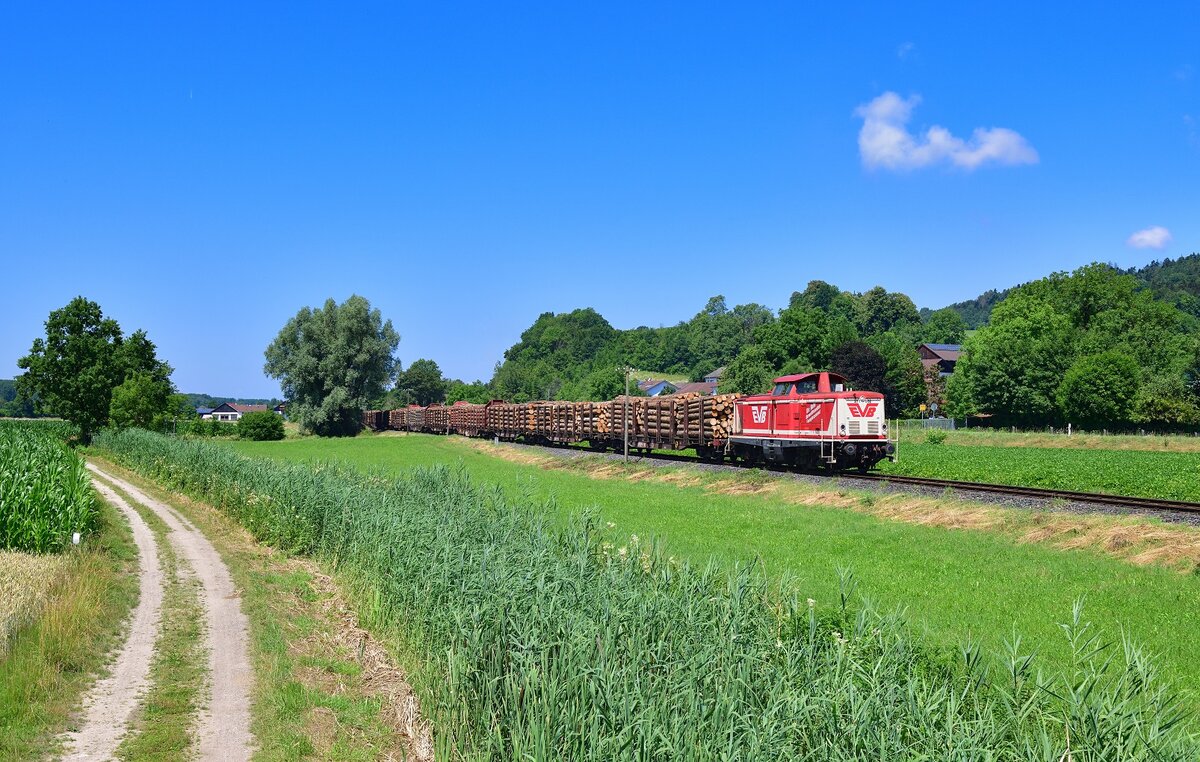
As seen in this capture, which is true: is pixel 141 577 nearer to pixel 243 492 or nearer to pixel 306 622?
pixel 306 622

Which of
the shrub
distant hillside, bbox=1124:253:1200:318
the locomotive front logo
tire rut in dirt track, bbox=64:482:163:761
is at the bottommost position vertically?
tire rut in dirt track, bbox=64:482:163:761

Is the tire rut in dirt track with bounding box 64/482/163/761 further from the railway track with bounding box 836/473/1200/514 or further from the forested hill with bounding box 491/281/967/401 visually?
the forested hill with bounding box 491/281/967/401

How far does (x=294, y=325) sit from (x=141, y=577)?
75490 millimetres

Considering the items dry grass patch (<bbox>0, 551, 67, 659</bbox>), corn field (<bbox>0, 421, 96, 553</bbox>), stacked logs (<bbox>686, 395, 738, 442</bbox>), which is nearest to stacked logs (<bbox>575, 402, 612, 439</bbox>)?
stacked logs (<bbox>686, 395, 738, 442</bbox>)

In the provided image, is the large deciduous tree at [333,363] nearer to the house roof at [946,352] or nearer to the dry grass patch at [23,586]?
the dry grass patch at [23,586]

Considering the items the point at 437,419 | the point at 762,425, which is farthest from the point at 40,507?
the point at 437,419

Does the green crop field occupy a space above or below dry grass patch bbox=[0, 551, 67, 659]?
above

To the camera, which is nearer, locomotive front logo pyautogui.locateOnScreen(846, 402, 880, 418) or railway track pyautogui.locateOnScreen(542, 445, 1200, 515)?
railway track pyautogui.locateOnScreen(542, 445, 1200, 515)

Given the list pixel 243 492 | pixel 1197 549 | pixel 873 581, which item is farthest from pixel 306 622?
pixel 1197 549

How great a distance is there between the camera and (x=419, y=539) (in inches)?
440

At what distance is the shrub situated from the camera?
79.4 metres

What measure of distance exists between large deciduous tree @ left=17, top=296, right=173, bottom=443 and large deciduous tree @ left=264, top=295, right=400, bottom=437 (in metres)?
13.4

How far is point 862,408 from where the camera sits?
2805 centimetres

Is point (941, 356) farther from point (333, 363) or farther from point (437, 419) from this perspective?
point (333, 363)
